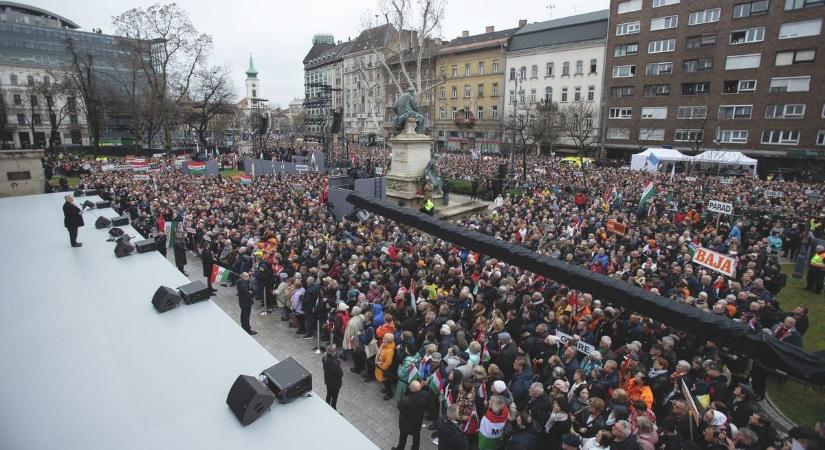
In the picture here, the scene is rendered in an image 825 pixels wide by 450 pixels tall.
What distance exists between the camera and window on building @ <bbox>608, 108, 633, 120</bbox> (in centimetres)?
4624

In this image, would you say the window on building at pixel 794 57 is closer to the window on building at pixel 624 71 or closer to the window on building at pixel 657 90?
the window on building at pixel 657 90

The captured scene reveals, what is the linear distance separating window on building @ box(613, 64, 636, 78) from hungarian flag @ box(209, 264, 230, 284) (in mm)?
47567

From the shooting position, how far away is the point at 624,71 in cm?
4578

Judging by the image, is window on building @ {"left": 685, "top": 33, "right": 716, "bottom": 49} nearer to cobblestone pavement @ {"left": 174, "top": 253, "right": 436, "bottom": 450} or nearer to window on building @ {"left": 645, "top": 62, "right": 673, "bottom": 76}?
window on building @ {"left": 645, "top": 62, "right": 673, "bottom": 76}

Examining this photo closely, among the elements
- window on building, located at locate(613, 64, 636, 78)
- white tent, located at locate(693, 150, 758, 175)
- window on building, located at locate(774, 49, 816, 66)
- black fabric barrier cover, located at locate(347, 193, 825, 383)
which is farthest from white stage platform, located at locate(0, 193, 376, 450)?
window on building, located at locate(613, 64, 636, 78)

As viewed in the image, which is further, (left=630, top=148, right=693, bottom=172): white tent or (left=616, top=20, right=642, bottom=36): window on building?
(left=616, top=20, right=642, bottom=36): window on building

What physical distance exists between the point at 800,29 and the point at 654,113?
12481 millimetres

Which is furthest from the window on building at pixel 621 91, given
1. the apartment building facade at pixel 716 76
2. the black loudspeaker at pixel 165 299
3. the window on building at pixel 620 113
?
the black loudspeaker at pixel 165 299

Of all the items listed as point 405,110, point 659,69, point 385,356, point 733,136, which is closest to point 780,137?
point 733,136

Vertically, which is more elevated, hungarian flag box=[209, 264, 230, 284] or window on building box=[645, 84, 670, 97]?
window on building box=[645, 84, 670, 97]

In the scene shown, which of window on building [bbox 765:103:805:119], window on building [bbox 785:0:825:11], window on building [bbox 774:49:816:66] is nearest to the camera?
window on building [bbox 785:0:825:11]

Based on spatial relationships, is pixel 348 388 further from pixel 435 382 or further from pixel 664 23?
pixel 664 23

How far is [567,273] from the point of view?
7.90m

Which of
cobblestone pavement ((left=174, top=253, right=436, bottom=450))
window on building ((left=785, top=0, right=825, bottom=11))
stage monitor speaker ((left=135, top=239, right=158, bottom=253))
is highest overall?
window on building ((left=785, top=0, right=825, bottom=11))
